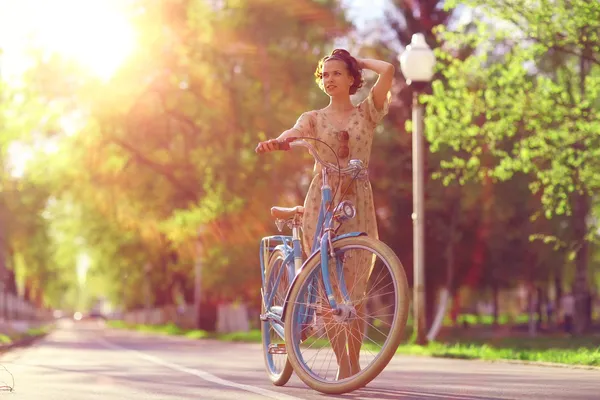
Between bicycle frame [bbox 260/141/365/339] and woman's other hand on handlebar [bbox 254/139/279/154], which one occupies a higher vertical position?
woman's other hand on handlebar [bbox 254/139/279/154]

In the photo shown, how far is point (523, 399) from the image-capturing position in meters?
6.48

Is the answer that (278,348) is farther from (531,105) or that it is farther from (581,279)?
(581,279)

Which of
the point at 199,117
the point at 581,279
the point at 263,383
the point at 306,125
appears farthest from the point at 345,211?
the point at 199,117

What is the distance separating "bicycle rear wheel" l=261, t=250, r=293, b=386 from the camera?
7.81m

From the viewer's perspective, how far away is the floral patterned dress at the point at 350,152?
7.34 metres

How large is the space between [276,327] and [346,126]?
146 centimetres

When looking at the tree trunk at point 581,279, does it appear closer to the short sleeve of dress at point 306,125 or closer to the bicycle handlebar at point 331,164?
the short sleeve of dress at point 306,125

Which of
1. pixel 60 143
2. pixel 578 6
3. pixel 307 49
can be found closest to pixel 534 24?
pixel 578 6

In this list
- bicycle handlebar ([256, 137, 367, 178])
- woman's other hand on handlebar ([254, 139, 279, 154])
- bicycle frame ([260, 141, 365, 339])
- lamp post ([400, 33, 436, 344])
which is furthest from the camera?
lamp post ([400, 33, 436, 344])

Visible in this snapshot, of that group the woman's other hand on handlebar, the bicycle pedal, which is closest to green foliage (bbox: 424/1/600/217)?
the bicycle pedal

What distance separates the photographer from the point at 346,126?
7.52m

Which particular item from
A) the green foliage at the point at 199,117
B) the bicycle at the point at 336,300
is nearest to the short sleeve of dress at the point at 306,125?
the bicycle at the point at 336,300

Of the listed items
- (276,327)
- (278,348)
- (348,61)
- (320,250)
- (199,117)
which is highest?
(199,117)

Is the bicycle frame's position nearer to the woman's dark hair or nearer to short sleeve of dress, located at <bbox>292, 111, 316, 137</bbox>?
short sleeve of dress, located at <bbox>292, 111, 316, 137</bbox>
